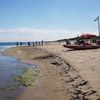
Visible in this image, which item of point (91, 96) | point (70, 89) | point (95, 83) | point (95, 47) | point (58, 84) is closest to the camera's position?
point (91, 96)

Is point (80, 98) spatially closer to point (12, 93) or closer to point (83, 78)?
point (83, 78)

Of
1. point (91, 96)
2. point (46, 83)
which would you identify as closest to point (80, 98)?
point (91, 96)

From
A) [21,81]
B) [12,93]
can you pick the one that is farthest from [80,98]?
[21,81]

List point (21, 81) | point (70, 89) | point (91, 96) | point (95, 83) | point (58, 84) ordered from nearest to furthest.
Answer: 1. point (91, 96)
2. point (95, 83)
3. point (70, 89)
4. point (58, 84)
5. point (21, 81)

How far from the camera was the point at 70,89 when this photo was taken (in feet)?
41.9

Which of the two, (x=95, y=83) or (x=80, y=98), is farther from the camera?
(x=95, y=83)

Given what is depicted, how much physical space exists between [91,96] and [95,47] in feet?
99.2

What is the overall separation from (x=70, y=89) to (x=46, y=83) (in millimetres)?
2980

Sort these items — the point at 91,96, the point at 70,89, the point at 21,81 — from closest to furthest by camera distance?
the point at 91,96
the point at 70,89
the point at 21,81

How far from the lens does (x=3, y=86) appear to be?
591 inches

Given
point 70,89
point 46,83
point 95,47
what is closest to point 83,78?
point 70,89

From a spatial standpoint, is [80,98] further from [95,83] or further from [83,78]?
[83,78]

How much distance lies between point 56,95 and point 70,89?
0.93 m

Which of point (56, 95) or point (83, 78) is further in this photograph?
point (83, 78)
